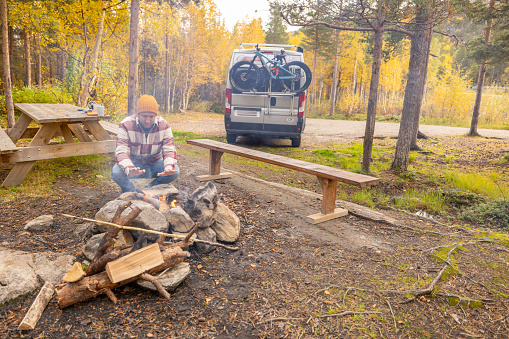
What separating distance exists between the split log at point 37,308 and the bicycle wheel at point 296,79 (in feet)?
24.8

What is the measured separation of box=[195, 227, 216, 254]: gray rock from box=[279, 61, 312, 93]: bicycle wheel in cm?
627

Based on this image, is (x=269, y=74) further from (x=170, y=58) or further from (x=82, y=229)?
(x=170, y=58)

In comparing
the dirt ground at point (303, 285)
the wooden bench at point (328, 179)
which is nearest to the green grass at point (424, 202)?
the dirt ground at point (303, 285)

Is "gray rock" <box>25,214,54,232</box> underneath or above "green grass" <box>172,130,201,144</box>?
underneath

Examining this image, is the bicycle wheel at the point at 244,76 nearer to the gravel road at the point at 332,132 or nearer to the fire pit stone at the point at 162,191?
the gravel road at the point at 332,132

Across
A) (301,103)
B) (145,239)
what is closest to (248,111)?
(301,103)

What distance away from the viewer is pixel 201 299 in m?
2.57

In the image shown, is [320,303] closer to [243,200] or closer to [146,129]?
[243,200]

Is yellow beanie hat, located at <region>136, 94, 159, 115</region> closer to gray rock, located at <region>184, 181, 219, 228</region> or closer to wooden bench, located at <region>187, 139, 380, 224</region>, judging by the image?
gray rock, located at <region>184, 181, 219, 228</region>

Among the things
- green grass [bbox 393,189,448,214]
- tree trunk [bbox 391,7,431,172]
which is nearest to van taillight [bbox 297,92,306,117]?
tree trunk [bbox 391,7,431,172]

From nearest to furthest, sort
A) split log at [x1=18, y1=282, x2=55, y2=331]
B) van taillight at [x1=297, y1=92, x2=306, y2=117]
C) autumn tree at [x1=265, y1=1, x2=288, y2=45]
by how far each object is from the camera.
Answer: split log at [x1=18, y1=282, x2=55, y2=331] → van taillight at [x1=297, y1=92, x2=306, y2=117] → autumn tree at [x1=265, y1=1, x2=288, y2=45]

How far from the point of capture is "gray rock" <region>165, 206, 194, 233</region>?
10.6ft

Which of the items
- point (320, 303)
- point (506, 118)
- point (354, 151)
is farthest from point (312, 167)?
point (506, 118)

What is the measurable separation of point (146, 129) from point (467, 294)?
379 centimetres
